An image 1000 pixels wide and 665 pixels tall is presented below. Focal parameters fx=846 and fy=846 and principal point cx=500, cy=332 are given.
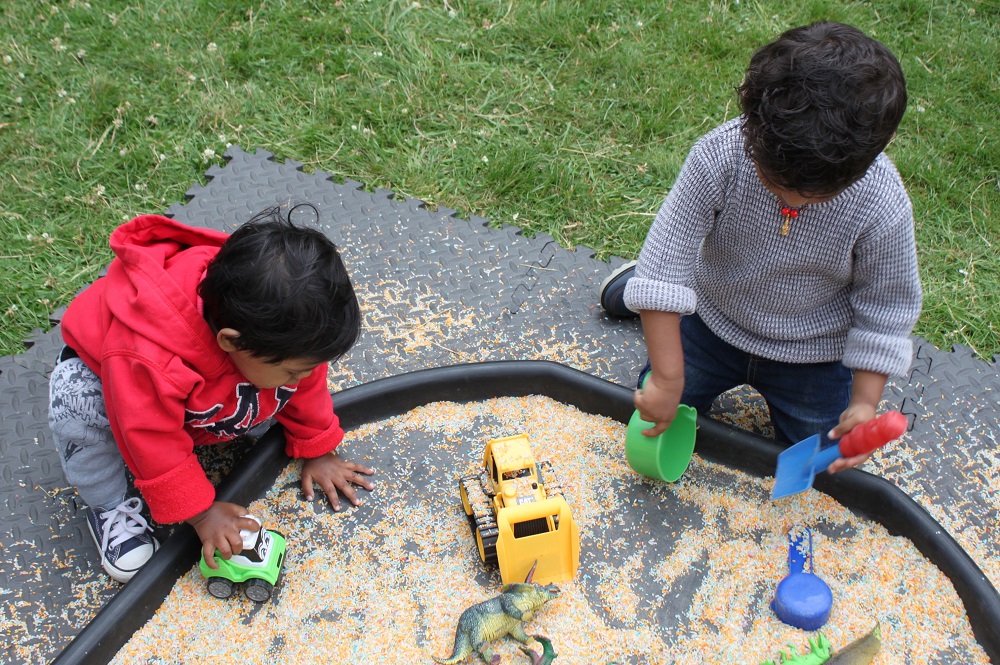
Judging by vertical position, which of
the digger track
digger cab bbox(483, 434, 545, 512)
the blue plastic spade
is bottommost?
the blue plastic spade

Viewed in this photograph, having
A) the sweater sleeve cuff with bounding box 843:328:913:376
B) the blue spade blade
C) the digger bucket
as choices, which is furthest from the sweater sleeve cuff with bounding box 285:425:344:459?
the sweater sleeve cuff with bounding box 843:328:913:376

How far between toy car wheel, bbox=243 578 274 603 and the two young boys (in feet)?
0.24

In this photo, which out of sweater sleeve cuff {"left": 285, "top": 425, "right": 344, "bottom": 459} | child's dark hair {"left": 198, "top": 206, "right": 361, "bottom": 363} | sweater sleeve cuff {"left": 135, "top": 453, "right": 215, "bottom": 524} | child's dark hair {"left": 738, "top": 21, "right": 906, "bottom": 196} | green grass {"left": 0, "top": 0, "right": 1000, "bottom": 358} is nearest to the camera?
child's dark hair {"left": 738, "top": 21, "right": 906, "bottom": 196}

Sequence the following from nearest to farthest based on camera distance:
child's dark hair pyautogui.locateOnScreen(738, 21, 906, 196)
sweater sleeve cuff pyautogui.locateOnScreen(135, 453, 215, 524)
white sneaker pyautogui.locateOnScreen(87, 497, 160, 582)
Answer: child's dark hair pyautogui.locateOnScreen(738, 21, 906, 196), sweater sleeve cuff pyautogui.locateOnScreen(135, 453, 215, 524), white sneaker pyautogui.locateOnScreen(87, 497, 160, 582)

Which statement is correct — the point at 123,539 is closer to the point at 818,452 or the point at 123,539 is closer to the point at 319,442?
the point at 319,442

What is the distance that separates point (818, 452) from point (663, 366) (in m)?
0.30

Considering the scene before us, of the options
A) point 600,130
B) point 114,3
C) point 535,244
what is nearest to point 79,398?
point 535,244

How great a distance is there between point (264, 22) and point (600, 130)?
1153 mm

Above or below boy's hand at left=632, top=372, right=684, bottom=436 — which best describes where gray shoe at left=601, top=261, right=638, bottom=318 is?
below

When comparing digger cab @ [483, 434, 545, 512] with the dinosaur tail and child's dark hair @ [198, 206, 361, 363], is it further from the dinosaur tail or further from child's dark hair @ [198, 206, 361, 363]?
child's dark hair @ [198, 206, 361, 363]

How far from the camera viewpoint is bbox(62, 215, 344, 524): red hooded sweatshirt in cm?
120

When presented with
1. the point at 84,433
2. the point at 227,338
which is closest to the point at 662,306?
the point at 227,338

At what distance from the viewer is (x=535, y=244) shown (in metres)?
2.07

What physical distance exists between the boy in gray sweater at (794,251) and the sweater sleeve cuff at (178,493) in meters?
0.70
